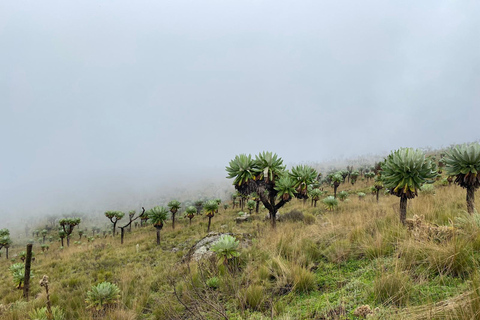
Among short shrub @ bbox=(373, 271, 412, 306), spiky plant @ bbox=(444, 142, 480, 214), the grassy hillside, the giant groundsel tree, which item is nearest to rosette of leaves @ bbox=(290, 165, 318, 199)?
the giant groundsel tree

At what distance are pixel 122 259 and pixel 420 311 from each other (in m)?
18.4

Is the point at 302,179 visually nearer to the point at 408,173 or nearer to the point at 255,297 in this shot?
the point at 408,173

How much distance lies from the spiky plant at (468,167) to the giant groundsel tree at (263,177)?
5537 millimetres

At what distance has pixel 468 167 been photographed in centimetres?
571

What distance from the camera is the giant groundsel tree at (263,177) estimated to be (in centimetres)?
1041

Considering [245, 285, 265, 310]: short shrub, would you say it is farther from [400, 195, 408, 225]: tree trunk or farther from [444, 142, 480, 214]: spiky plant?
[444, 142, 480, 214]: spiky plant

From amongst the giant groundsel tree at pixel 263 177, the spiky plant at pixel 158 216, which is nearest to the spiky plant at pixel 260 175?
the giant groundsel tree at pixel 263 177

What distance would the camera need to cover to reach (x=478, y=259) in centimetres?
284

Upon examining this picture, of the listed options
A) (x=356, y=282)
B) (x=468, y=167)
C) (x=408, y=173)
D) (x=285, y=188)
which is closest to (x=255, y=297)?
(x=356, y=282)

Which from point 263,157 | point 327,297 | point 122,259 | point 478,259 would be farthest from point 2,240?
point 478,259

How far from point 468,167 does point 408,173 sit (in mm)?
1434

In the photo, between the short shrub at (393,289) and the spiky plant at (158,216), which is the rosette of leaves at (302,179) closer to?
the short shrub at (393,289)

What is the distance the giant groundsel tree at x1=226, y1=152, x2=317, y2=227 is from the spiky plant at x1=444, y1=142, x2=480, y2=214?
554 centimetres

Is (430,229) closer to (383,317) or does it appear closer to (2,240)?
(383,317)
